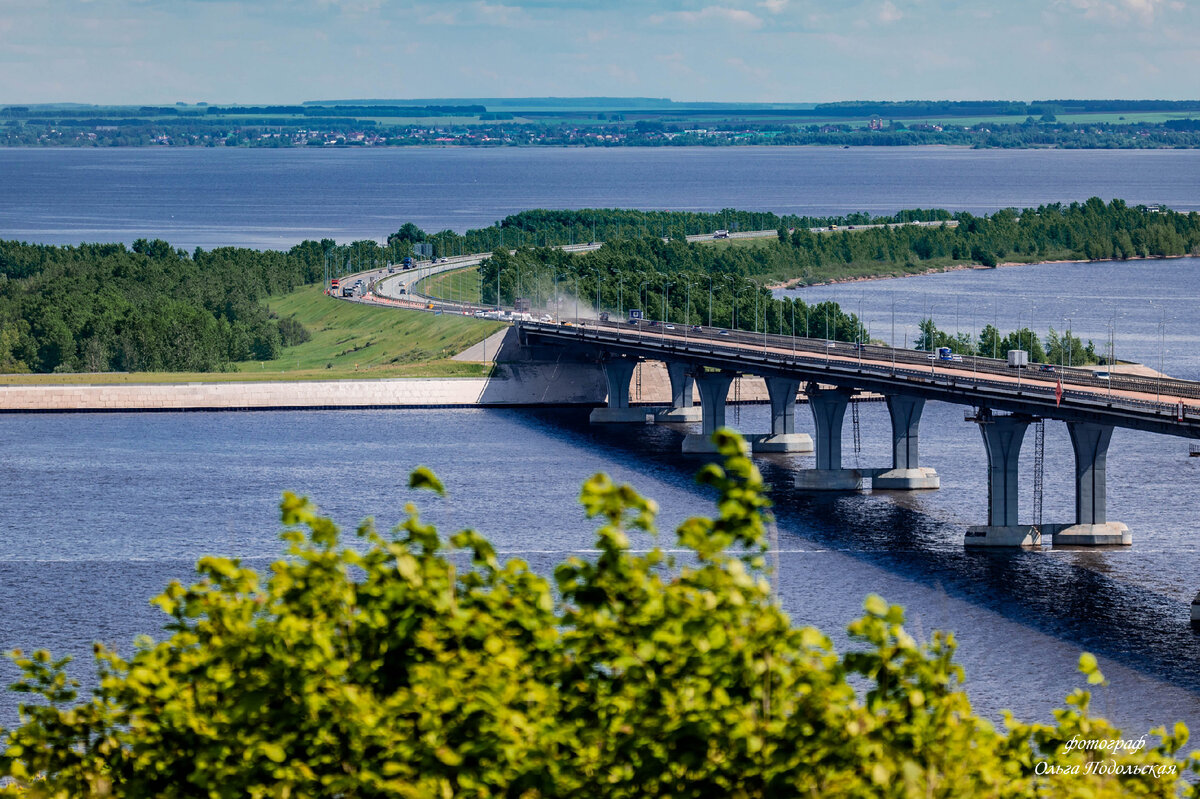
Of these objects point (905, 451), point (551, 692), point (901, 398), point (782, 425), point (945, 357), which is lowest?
point (782, 425)

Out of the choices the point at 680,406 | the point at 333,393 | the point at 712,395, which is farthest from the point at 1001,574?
the point at 333,393

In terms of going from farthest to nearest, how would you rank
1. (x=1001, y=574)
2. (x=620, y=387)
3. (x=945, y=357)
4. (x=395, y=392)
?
(x=395, y=392) < (x=620, y=387) < (x=945, y=357) < (x=1001, y=574)

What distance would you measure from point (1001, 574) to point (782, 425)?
54.2 meters

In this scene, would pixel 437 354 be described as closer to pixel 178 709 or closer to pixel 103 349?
pixel 103 349

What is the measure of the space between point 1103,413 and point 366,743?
81.7 metres

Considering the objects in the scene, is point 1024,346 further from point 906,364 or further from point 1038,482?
point 1038,482

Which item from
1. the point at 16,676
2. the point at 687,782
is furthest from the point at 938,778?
the point at 16,676

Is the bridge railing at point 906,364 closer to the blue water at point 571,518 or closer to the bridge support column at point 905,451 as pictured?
the bridge support column at point 905,451

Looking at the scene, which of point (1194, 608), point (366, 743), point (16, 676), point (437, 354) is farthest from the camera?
point (437, 354)

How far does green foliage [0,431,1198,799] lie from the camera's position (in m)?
23.5

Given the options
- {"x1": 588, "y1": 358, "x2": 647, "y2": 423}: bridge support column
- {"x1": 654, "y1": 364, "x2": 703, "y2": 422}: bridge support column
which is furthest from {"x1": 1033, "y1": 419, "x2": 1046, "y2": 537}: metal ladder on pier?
{"x1": 588, "y1": 358, "x2": 647, "y2": 423}: bridge support column

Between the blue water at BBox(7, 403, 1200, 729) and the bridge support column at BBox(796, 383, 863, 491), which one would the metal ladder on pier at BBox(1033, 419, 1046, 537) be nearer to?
the blue water at BBox(7, 403, 1200, 729)

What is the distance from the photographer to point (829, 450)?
12838 centimetres

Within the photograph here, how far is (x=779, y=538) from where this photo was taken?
4141 inches
